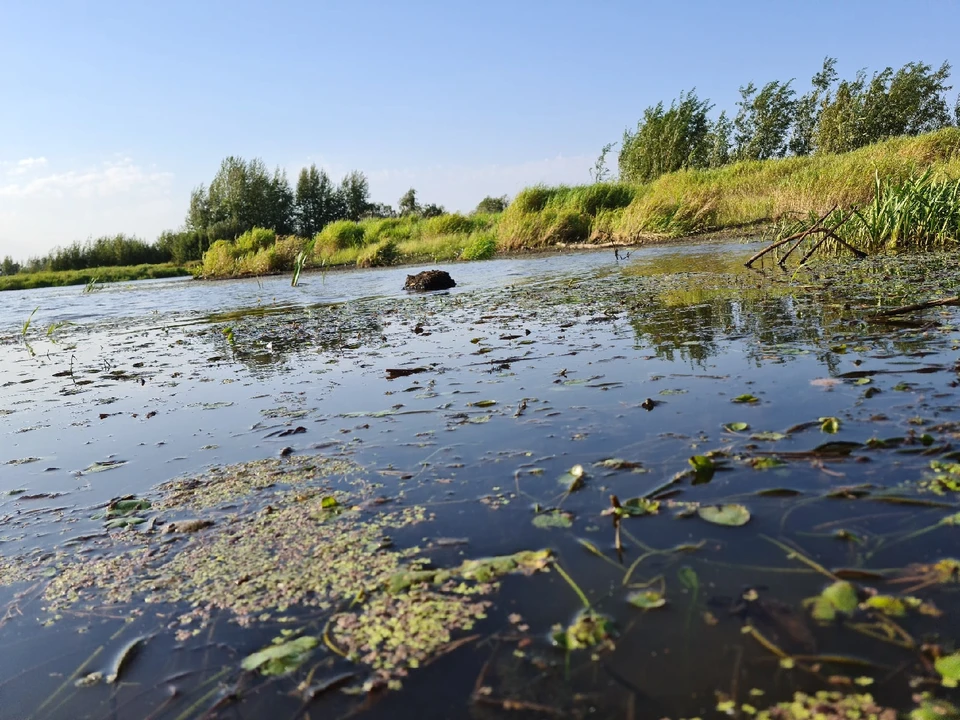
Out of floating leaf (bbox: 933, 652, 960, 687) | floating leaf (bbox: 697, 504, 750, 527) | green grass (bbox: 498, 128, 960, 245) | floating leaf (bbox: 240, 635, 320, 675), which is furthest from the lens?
green grass (bbox: 498, 128, 960, 245)

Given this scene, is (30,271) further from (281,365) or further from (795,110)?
(795,110)

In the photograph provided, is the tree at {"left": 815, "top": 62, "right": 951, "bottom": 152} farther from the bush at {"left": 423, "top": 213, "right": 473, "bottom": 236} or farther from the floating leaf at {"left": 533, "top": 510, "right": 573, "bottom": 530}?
the floating leaf at {"left": 533, "top": 510, "right": 573, "bottom": 530}

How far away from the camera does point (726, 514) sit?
1.79 metres

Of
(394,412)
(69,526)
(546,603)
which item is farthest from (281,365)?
Answer: (546,603)

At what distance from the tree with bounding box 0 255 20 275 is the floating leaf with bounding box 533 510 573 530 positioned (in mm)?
48574

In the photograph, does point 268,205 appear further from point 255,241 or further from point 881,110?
point 881,110

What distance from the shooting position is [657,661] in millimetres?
1257

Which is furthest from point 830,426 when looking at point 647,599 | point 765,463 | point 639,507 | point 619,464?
point 647,599

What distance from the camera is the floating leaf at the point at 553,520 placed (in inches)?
74.3

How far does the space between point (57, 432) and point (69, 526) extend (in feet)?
5.50

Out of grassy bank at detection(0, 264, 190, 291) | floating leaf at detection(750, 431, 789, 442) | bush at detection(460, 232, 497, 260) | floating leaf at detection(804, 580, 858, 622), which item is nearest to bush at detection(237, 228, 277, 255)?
bush at detection(460, 232, 497, 260)

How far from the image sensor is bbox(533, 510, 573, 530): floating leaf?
1887mm

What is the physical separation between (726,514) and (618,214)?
21072mm

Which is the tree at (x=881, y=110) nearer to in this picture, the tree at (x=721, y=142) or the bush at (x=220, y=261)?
the tree at (x=721, y=142)
